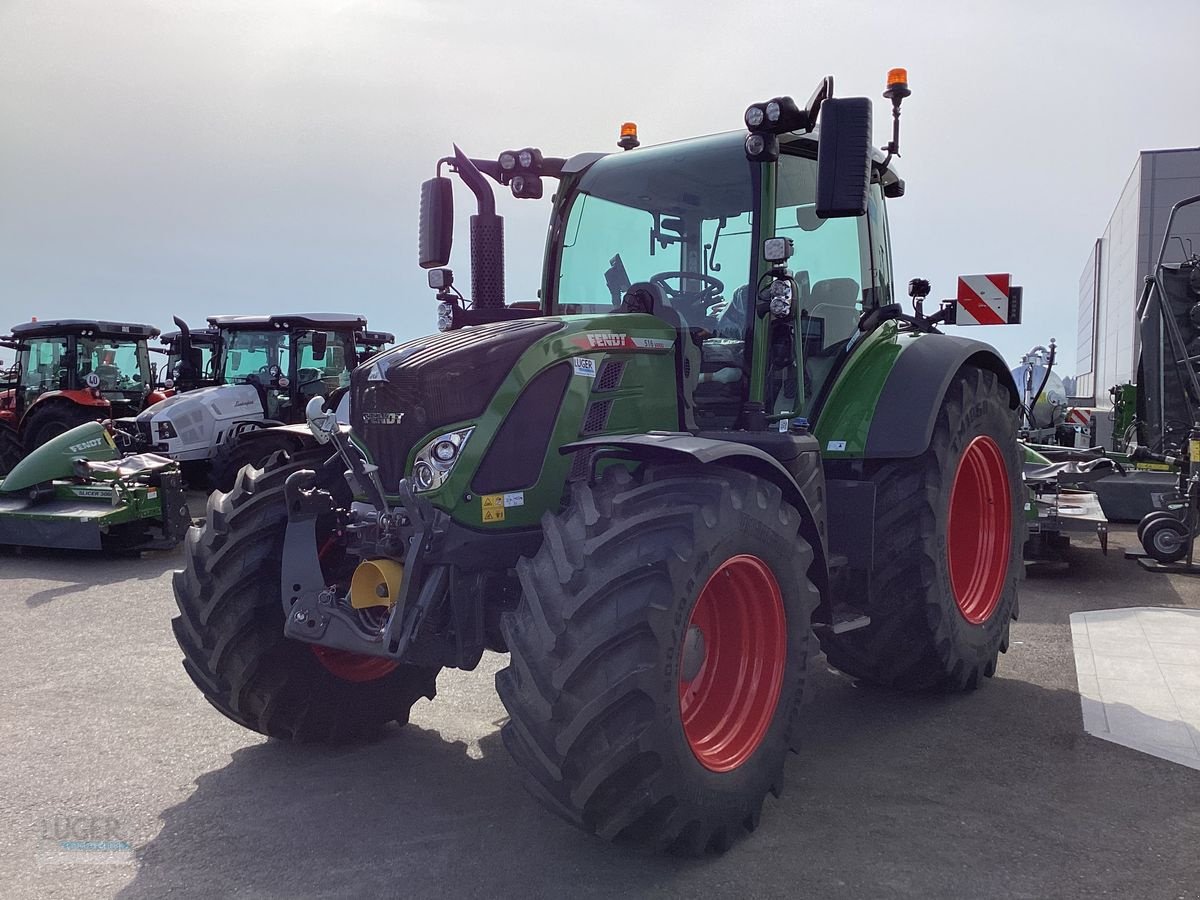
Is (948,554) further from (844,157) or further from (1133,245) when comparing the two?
(1133,245)

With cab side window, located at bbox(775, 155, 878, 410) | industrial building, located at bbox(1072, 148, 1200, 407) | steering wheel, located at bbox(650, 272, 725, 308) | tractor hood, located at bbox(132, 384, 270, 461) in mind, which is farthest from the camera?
industrial building, located at bbox(1072, 148, 1200, 407)

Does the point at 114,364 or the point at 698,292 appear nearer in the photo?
the point at 698,292

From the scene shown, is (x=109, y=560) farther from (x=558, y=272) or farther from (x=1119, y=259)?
(x=1119, y=259)

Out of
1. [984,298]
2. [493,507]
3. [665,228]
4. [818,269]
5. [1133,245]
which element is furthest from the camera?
[1133,245]

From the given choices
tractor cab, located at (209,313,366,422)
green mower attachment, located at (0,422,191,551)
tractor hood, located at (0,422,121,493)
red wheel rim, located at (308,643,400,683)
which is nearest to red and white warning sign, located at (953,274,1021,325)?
red wheel rim, located at (308,643,400,683)

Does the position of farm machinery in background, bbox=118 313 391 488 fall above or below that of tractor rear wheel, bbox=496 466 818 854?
above

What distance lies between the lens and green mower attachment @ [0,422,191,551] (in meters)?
8.73

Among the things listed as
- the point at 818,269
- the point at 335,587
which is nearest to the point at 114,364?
the point at 335,587

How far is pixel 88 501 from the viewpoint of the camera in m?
9.08

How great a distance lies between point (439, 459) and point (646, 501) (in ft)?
2.47

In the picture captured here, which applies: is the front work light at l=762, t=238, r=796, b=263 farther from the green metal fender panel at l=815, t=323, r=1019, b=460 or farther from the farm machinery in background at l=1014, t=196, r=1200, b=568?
the farm machinery in background at l=1014, t=196, r=1200, b=568

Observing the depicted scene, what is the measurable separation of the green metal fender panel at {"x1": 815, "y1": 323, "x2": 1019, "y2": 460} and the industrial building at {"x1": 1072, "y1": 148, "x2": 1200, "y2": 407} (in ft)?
39.1

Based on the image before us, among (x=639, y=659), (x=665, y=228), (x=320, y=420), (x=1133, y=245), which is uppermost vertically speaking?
(x=1133, y=245)

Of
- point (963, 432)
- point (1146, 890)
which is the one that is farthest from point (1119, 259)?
point (1146, 890)
